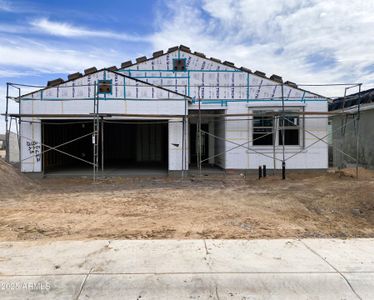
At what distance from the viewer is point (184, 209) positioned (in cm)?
906

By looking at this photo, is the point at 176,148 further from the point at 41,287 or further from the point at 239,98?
the point at 41,287

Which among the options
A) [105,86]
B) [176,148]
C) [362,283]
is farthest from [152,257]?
[105,86]

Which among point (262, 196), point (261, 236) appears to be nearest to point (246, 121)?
point (262, 196)

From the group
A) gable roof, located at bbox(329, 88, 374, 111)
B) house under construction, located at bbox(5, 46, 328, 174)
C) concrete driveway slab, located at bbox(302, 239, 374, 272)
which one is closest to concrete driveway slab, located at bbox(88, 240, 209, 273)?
concrete driveway slab, located at bbox(302, 239, 374, 272)

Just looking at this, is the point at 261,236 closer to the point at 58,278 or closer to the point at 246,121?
the point at 58,278

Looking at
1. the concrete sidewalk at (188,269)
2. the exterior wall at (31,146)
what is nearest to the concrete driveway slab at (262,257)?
the concrete sidewalk at (188,269)

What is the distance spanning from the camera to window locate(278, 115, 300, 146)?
16.1 m

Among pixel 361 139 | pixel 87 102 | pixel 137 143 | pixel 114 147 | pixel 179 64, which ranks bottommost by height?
pixel 114 147

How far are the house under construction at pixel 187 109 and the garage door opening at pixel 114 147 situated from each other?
562 millimetres

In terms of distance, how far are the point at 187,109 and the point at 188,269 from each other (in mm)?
11004

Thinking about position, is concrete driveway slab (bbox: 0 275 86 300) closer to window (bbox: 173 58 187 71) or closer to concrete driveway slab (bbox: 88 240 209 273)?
concrete driveway slab (bbox: 88 240 209 273)

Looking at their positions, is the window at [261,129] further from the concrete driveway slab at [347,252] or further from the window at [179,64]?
the concrete driveway slab at [347,252]

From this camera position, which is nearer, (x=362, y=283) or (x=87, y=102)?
(x=362, y=283)

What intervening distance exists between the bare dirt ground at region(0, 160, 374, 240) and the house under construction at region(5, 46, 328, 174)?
198 centimetres
